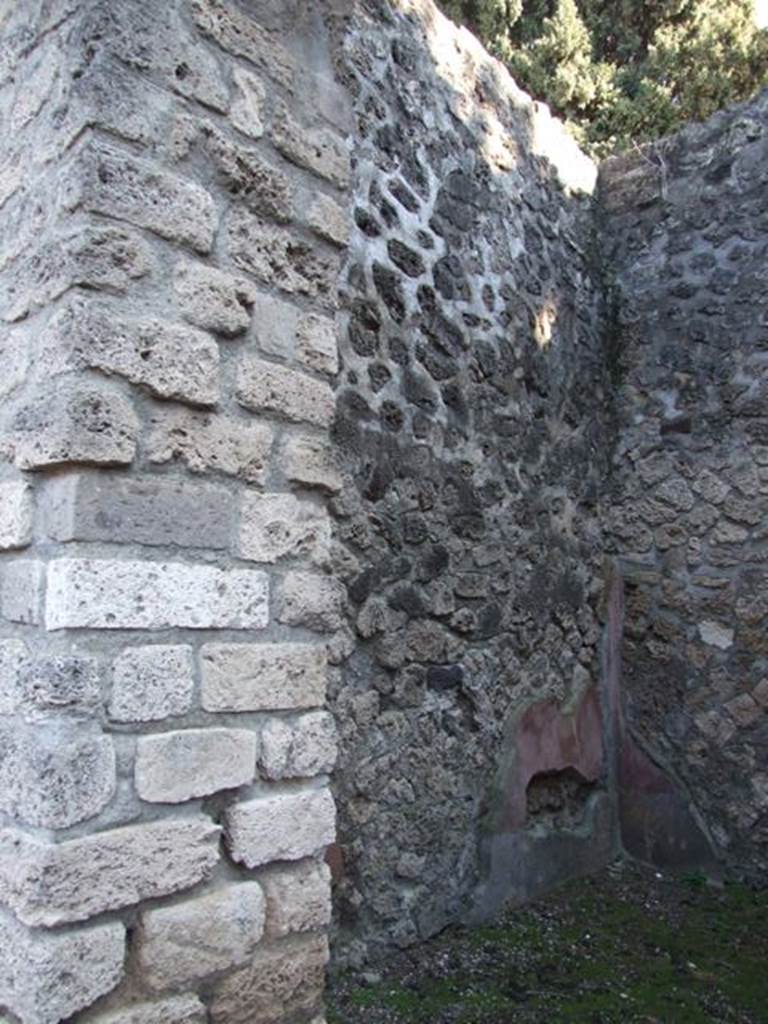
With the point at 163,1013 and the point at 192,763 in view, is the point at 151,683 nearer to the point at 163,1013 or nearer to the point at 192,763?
the point at 192,763

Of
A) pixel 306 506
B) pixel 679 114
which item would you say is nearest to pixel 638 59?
pixel 679 114

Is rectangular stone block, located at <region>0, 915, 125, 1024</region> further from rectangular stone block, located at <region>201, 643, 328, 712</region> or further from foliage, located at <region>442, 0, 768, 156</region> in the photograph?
foliage, located at <region>442, 0, 768, 156</region>

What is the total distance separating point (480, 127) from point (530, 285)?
80cm

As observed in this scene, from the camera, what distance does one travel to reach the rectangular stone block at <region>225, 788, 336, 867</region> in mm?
1859

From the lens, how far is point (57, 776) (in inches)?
62.7

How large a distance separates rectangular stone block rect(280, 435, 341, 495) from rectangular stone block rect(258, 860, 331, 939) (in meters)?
0.82

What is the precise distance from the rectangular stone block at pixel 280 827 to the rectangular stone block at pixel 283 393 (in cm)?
83

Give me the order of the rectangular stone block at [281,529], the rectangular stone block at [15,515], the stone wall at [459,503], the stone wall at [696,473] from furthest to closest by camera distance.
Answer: the stone wall at [696,473] < the stone wall at [459,503] < the rectangular stone block at [281,529] < the rectangular stone block at [15,515]

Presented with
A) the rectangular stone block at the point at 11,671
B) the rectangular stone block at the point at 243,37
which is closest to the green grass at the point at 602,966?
the rectangular stone block at the point at 11,671

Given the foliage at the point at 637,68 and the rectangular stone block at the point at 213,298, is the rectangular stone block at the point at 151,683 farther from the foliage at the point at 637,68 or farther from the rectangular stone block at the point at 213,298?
the foliage at the point at 637,68

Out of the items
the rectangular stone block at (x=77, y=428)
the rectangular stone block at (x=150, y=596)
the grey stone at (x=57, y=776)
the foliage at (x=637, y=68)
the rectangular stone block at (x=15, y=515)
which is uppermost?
the foliage at (x=637, y=68)

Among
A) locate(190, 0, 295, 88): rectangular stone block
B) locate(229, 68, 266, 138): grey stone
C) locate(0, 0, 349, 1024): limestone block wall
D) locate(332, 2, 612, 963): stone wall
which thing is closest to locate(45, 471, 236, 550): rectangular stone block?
locate(0, 0, 349, 1024): limestone block wall

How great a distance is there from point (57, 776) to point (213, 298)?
978 millimetres

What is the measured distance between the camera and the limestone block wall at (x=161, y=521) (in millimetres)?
1637
